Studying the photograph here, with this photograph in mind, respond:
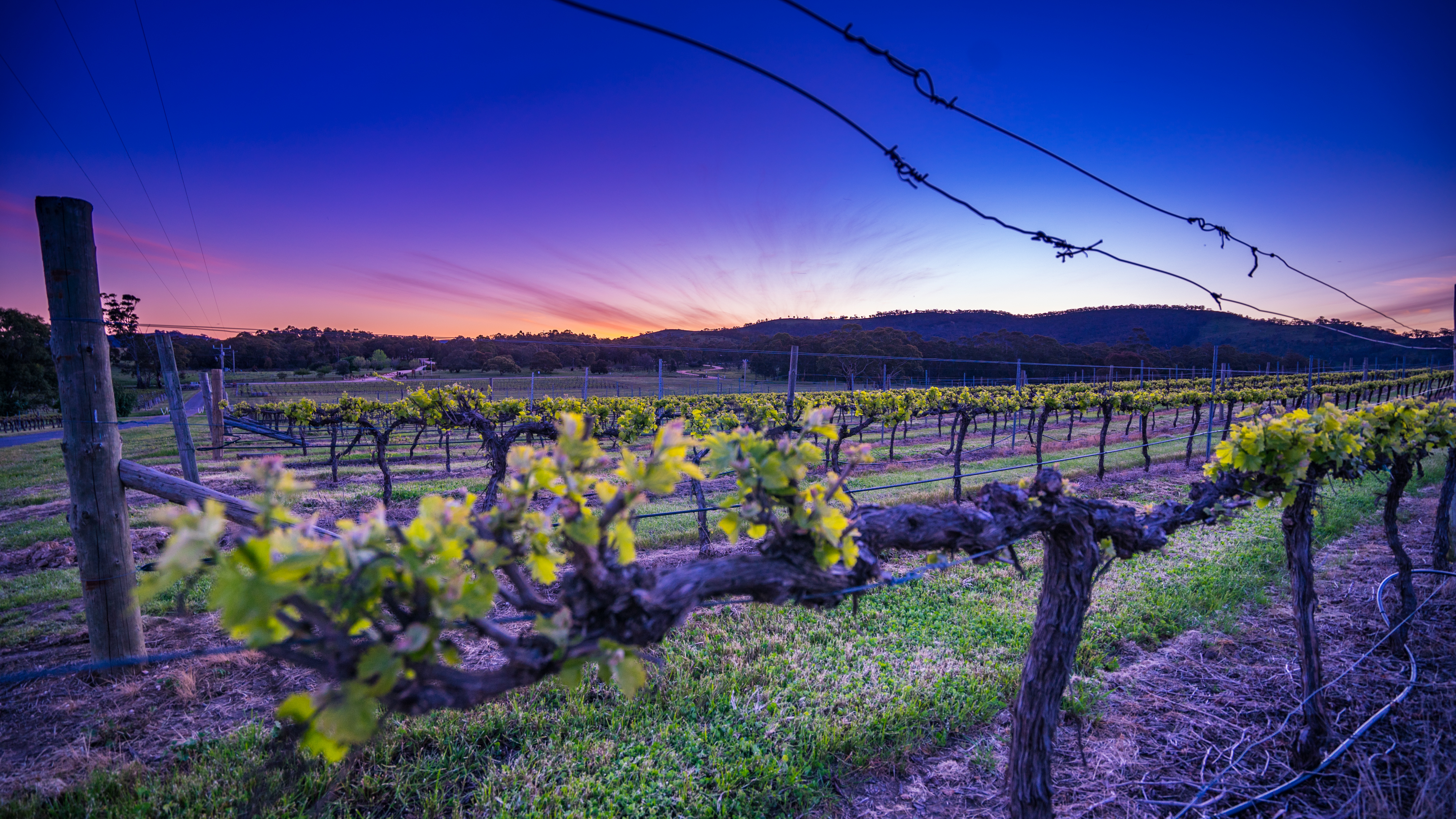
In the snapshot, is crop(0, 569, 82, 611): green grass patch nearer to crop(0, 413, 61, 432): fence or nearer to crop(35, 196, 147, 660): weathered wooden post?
crop(35, 196, 147, 660): weathered wooden post

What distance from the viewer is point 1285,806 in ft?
9.13

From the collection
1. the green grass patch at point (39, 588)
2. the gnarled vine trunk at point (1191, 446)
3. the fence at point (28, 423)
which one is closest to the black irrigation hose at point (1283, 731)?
the green grass patch at point (39, 588)

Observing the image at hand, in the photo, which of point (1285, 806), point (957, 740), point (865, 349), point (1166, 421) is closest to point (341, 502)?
point (957, 740)

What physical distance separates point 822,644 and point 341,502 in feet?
29.6

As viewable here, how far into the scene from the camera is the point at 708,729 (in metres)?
3.33

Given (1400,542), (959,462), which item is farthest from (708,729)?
(959,462)

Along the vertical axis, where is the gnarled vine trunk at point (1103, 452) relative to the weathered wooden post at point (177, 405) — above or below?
below

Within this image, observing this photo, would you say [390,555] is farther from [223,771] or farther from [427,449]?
[427,449]

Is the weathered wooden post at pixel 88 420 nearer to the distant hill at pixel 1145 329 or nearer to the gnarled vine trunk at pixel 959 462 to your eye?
the gnarled vine trunk at pixel 959 462

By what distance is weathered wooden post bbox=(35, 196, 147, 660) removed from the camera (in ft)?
10.4

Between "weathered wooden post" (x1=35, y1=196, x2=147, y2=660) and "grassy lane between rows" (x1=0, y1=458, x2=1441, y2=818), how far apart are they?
1125 mm

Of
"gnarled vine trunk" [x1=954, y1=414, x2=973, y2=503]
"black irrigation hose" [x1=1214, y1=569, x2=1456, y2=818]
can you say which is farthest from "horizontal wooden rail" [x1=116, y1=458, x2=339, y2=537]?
"gnarled vine trunk" [x1=954, y1=414, x2=973, y2=503]

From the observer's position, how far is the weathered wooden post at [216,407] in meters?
14.3

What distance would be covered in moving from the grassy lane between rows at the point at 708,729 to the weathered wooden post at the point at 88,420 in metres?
1.12
